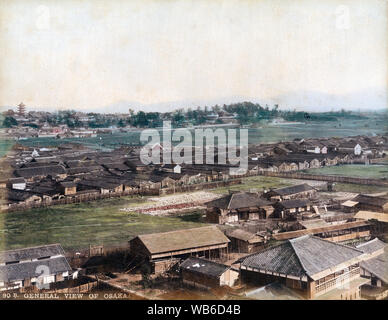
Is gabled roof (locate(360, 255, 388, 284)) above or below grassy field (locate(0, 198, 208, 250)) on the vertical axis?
below

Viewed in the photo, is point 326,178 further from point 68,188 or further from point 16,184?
point 16,184

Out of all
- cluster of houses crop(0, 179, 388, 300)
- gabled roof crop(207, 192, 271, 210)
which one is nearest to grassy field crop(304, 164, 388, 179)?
gabled roof crop(207, 192, 271, 210)

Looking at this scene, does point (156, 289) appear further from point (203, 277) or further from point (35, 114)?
point (35, 114)

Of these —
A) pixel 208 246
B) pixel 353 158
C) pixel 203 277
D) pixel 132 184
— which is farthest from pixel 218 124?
pixel 203 277

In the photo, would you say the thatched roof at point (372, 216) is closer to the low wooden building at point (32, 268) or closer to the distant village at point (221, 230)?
the distant village at point (221, 230)

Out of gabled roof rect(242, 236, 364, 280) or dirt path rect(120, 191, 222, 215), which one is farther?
dirt path rect(120, 191, 222, 215)

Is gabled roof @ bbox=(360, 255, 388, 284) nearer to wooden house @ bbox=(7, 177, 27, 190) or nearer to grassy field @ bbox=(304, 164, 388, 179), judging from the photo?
grassy field @ bbox=(304, 164, 388, 179)
